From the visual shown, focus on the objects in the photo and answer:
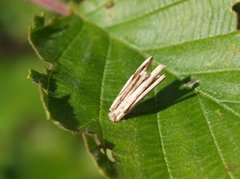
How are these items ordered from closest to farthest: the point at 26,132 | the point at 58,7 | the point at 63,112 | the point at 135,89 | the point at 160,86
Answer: the point at 63,112
the point at 135,89
the point at 160,86
the point at 58,7
the point at 26,132

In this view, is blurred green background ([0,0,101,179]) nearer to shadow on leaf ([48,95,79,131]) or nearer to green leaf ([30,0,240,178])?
green leaf ([30,0,240,178])

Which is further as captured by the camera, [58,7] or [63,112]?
[58,7]

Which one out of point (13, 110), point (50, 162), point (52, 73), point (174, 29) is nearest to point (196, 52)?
point (174, 29)

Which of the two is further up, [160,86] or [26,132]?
[160,86]

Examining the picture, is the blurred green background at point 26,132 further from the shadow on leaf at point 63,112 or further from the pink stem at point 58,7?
the shadow on leaf at point 63,112

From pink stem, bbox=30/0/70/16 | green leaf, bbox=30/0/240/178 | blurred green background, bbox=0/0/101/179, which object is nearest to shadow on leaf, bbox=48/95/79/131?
green leaf, bbox=30/0/240/178

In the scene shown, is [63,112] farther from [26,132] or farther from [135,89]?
[26,132]

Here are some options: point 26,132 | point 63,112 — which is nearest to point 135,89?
point 63,112
